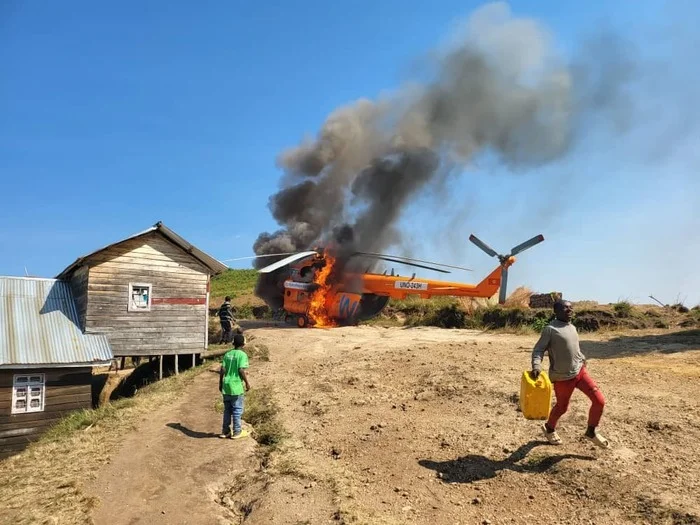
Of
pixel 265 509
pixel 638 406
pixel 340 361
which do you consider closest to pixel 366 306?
pixel 340 361

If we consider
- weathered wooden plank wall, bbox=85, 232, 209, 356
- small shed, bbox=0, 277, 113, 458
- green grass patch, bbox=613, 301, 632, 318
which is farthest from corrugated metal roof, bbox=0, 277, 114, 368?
green grass patch, bbox=613, 301, 632, 318

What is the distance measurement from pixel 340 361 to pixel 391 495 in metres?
8.75

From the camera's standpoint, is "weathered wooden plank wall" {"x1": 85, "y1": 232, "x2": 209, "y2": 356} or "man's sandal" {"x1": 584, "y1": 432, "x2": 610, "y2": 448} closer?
"man's sandal" {"x1": 584, "y1": 432, "x2": 610, "y2": 448}

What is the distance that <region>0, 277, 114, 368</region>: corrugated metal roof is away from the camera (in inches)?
573

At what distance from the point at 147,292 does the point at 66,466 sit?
842cm

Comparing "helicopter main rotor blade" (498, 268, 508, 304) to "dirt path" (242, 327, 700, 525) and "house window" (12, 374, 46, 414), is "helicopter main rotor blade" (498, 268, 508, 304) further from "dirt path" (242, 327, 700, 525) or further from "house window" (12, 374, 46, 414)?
"house window" (12, 374, 46, 414)

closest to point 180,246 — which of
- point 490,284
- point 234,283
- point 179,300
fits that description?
point 179,300

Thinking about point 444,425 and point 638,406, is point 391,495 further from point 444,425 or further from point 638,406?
point 638,406

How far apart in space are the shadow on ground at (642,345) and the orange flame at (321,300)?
1198cm

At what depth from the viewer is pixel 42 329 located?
15.6 metres

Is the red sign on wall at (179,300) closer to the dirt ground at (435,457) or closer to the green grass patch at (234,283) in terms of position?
the dirt ground at (435,457)

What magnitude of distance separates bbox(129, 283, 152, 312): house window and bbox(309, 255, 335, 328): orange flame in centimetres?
846

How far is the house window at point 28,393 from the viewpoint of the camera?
46.5ft

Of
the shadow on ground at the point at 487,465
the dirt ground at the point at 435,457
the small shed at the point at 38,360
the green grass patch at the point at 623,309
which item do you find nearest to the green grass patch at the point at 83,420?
the small shed at the point at 38,360
